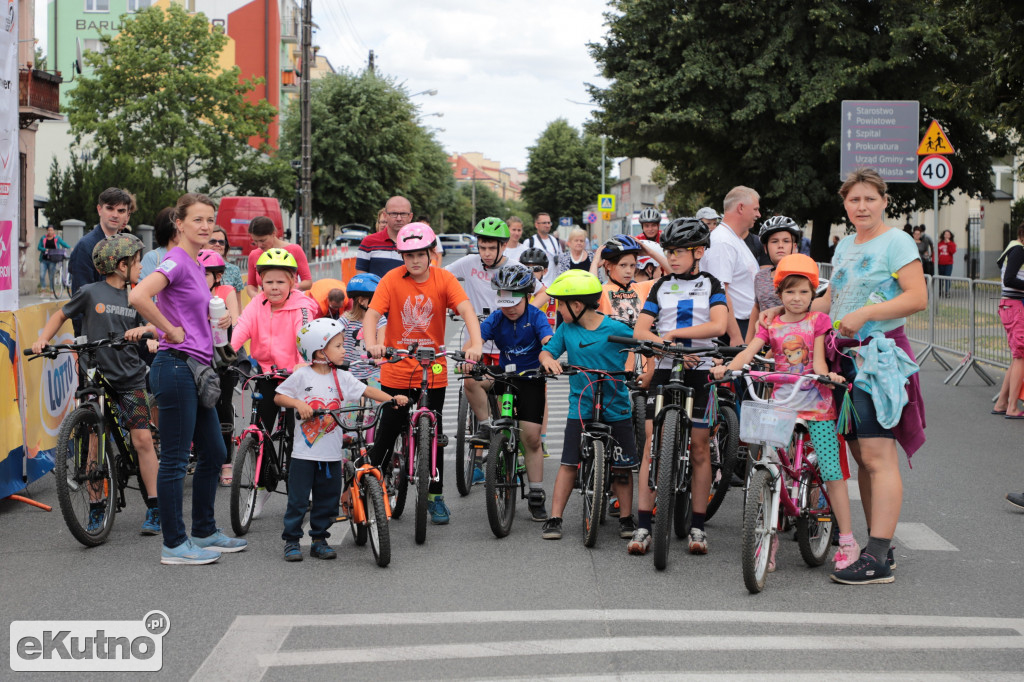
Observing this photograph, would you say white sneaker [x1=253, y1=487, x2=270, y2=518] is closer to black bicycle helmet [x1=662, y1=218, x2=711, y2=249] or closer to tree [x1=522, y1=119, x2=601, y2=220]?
black bicycle helmet [x1=662, y1=218, x2=711, y2=249]

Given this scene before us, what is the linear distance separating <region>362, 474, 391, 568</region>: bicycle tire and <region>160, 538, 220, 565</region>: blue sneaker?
2.86ft

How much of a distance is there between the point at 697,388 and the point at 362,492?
6.59 ft

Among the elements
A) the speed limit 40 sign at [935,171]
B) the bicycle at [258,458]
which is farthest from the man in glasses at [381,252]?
the speed limit 40 sign at [935,171]

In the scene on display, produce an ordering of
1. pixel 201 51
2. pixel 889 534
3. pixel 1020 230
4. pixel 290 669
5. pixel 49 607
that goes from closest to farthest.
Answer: pixel 290 669
pixel 49 607
pixel 889 534
pixel 1020 230
pixel 201 51

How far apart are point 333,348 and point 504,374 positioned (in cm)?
122

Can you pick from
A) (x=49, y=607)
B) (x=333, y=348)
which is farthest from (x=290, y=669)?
(x=333, y=348)

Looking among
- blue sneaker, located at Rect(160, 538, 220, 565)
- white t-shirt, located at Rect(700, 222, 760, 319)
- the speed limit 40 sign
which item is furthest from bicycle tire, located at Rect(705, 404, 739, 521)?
the speed limit 40 sign

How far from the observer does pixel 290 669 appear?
477cm

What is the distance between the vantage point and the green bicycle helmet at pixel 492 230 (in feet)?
29.3

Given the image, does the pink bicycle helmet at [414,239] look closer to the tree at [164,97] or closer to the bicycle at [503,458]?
the bicycle at [503,458]

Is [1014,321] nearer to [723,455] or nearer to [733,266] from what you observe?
[733,266]

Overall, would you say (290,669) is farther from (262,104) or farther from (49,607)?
(262,104)

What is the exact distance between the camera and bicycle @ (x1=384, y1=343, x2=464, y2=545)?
694 cm

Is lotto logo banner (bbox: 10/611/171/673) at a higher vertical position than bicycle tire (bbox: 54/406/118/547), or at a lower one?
lower
